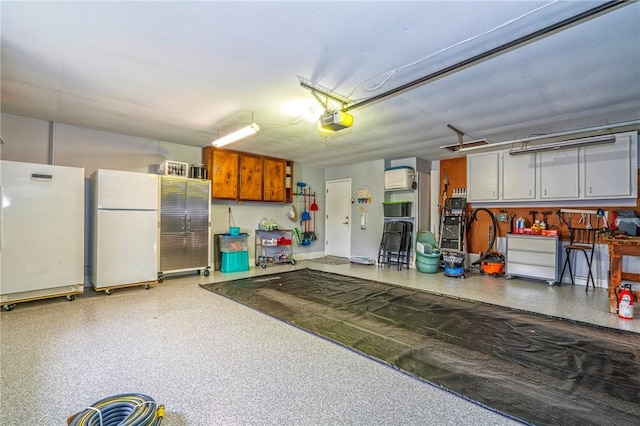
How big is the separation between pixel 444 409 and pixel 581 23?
278 centimetres

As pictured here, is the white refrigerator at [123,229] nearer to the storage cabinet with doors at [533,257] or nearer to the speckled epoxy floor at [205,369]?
the speckled epoxy floor at [205,369]

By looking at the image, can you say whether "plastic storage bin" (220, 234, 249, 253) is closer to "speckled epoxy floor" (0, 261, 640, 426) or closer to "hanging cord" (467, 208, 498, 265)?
"speckled epoxy floor" (0, 261, 640, 426)

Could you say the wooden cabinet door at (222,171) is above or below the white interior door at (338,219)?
above

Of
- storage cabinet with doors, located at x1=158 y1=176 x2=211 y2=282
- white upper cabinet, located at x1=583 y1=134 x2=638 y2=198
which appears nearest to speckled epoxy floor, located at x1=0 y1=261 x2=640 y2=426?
Answer: storage cabinet with doors, located at x1=158 y1=176 x2=211 y2=282

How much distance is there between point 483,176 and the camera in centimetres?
594

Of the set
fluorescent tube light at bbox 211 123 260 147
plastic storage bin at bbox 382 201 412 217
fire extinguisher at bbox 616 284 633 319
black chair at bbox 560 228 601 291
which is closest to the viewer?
fire extinguisher at bbox 616 284 633 319

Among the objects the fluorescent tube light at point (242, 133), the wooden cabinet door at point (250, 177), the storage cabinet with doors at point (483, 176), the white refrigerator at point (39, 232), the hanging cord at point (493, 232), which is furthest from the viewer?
the wooden cabinet door at point (250, 177)

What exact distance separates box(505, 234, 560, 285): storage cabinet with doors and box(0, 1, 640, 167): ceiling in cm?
190

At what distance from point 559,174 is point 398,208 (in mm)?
2898

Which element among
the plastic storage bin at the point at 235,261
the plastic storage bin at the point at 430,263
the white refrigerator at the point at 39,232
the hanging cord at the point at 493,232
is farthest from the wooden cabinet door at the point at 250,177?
the hanging cord at the point at 493,232

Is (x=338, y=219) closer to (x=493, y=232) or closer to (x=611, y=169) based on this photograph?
(x=493, y=232)

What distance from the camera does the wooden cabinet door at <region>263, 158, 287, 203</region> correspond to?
22.5 ft

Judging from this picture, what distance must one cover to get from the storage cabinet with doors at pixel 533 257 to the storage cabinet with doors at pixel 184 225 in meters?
5.72

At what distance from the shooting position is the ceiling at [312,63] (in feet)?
6.88
